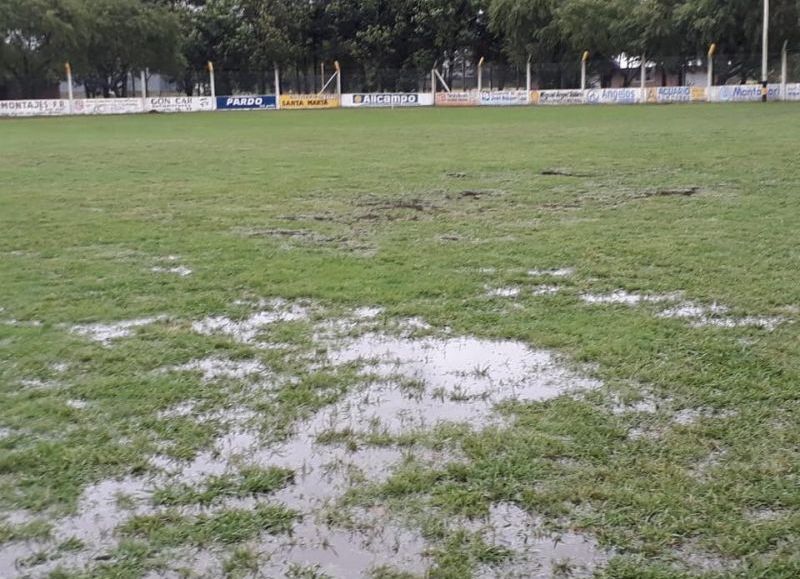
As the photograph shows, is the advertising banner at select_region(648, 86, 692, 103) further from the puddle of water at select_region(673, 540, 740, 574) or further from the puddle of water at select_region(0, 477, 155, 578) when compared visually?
the puddle of water at select_region(0, 477, 155, 578)

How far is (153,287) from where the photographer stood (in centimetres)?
688

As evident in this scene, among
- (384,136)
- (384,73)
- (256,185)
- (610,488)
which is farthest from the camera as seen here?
(384,73)

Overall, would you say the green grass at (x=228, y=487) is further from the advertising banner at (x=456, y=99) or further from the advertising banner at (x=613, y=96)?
the advertising banner at (x=456, y=99)

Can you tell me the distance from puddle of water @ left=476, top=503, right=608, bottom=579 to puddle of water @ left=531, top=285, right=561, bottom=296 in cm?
329

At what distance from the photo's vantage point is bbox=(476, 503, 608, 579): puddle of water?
2.93 m

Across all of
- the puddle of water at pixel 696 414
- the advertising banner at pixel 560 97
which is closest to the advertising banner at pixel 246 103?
the advertising banner at pixel 560 97

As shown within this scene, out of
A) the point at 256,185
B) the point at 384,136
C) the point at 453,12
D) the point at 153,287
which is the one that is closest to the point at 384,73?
the point at 453,12

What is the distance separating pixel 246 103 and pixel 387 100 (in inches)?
305

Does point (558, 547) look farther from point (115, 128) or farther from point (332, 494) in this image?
point (115, 128)

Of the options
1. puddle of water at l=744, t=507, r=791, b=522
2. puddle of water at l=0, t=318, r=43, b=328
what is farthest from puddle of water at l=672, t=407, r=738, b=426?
puddle of water at l=0, t=318, r=43, b=328

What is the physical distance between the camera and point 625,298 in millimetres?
Answer: 6266

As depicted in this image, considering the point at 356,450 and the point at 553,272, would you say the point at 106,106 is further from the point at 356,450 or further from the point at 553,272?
the point at 356,450

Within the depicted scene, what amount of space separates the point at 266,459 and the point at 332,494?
45 cm

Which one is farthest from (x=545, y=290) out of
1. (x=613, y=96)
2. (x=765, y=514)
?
(x=613, y=96)
